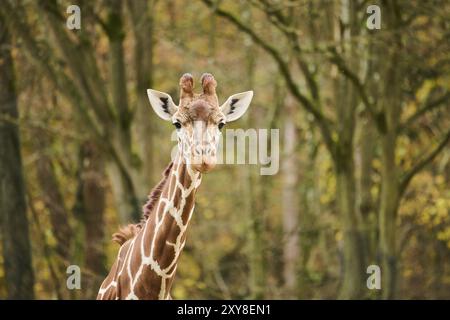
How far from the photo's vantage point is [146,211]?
28.2ft

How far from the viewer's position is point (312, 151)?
2091cm

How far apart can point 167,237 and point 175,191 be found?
0.33 metres

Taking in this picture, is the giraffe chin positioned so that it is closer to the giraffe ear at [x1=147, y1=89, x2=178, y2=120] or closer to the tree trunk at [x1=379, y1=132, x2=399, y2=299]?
the giraffe ear at [x1=147, y1=89, x2=178, y2=120]

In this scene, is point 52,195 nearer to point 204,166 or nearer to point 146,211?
point 146,211

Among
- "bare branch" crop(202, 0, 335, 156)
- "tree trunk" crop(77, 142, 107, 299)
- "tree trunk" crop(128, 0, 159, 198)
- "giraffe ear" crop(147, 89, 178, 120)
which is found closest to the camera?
"giraffe ear" crop(147, 89, 178, 120)

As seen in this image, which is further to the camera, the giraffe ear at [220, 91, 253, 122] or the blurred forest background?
the blurred forest background

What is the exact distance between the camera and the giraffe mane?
27.7 feet

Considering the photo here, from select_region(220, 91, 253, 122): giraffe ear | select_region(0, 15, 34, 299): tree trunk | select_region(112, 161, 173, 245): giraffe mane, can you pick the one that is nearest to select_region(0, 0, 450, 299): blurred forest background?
select_region(0, 15, 34, 299): tree trunk

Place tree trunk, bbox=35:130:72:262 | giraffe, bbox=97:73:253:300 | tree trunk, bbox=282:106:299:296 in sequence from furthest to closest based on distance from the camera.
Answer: tree trunk, bbox=282:106:299:296 < tree trunk, bbox=35:130:72:262 < giraffe, bbox=97:73:253:300

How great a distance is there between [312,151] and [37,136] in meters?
5.07

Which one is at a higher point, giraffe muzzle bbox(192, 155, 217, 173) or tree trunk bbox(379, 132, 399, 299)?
giraffe muzzle bbox(192, 155, 217, 173)
